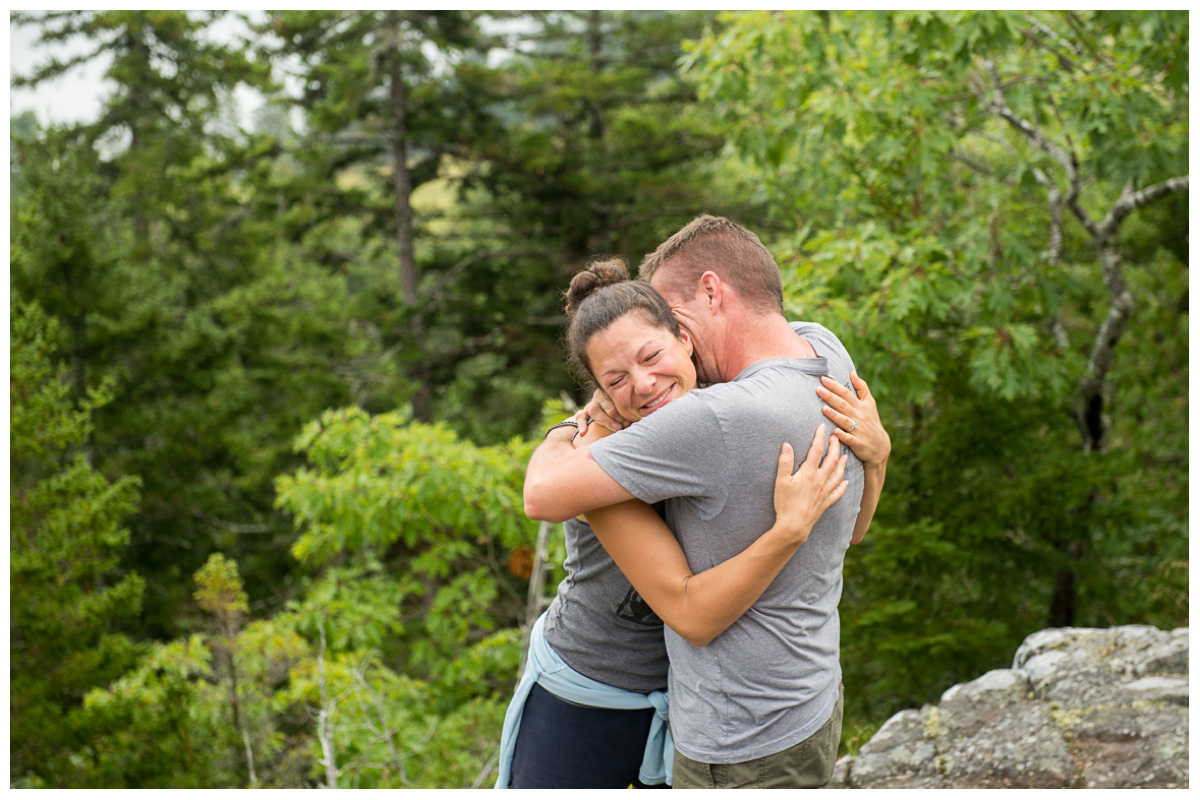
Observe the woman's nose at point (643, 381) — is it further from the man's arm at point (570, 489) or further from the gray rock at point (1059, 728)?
the gray rock at point (1059, 728)

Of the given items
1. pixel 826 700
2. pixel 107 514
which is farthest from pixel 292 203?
pixel 826 700

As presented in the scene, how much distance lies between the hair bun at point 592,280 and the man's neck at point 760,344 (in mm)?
267

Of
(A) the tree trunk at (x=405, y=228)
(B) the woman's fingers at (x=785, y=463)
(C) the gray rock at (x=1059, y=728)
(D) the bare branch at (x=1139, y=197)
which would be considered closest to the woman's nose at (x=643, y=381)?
(B) the woman's fingers at (x=785, y=463)

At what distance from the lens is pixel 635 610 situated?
5.56ft

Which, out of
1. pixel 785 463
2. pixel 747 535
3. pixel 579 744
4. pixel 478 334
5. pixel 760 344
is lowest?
Result: pixel 478 334

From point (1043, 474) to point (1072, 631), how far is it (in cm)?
149

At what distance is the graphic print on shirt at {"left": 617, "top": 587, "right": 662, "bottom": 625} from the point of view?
1.68 m

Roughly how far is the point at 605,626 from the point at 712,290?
28.8 inches

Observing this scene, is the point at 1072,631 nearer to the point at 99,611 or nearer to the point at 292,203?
the point at 99,611

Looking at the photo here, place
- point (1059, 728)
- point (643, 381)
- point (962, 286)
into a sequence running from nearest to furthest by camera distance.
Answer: point (643, 381) < point (1059, 728) < point (962, 286)

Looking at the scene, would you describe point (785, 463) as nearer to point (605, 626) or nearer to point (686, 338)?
point (686, 338)

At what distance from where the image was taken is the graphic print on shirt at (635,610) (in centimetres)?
168

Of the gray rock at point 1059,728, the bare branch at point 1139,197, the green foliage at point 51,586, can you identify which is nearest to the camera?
the gray rock at point 1059,728

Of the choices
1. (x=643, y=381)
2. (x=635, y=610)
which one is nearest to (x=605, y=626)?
(x=635, y=610)
